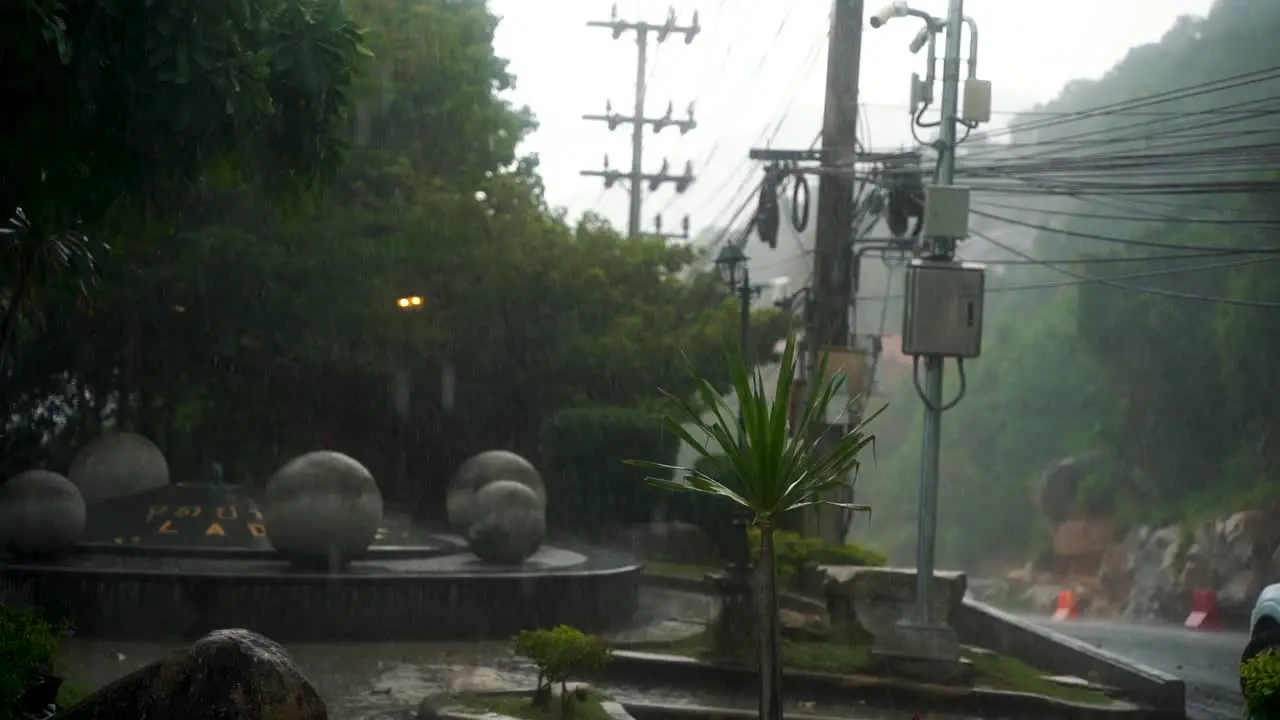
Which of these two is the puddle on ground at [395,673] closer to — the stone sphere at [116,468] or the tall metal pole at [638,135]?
the stone sphere at [116,468]

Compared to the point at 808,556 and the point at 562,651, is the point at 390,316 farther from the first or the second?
the point at 562,651

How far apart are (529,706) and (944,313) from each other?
6227mm

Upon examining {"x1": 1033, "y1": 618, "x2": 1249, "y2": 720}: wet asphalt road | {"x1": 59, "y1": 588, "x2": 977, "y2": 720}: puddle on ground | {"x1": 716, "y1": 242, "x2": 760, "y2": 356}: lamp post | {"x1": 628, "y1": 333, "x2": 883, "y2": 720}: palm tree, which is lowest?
{"x1": 1033, "y1": 618, "x2": 1249, "y2": 720}: wet asphalt road

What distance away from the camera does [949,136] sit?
52.2 feet

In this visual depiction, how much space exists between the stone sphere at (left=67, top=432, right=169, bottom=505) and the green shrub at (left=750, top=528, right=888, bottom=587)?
358 inches

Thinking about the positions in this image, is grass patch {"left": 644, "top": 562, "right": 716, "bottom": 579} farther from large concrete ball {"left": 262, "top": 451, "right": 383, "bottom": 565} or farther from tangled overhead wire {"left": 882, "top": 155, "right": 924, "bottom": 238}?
large concrete ball {"left": 262, "top": 451, "right": 383, "bottom": 565}

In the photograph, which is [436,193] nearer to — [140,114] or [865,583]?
[865,583]

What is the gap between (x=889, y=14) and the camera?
57.3ft

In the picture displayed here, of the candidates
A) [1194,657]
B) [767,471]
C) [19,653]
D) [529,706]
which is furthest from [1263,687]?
[1194,657]

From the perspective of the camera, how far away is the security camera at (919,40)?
17.3 m

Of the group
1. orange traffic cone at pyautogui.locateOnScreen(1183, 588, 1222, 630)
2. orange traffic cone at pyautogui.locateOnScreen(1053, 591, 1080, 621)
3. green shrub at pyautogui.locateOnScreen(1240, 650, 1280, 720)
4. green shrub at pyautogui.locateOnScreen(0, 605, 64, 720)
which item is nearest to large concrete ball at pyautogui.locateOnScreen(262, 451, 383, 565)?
green shrub at pyautogui.locateOnScreen(0, 605, 64, 720)

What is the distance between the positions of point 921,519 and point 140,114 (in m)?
8.19

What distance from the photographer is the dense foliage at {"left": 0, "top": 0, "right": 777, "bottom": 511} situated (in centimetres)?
2780

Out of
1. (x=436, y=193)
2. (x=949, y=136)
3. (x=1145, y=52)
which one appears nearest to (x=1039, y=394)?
(x=1145, y=52)
